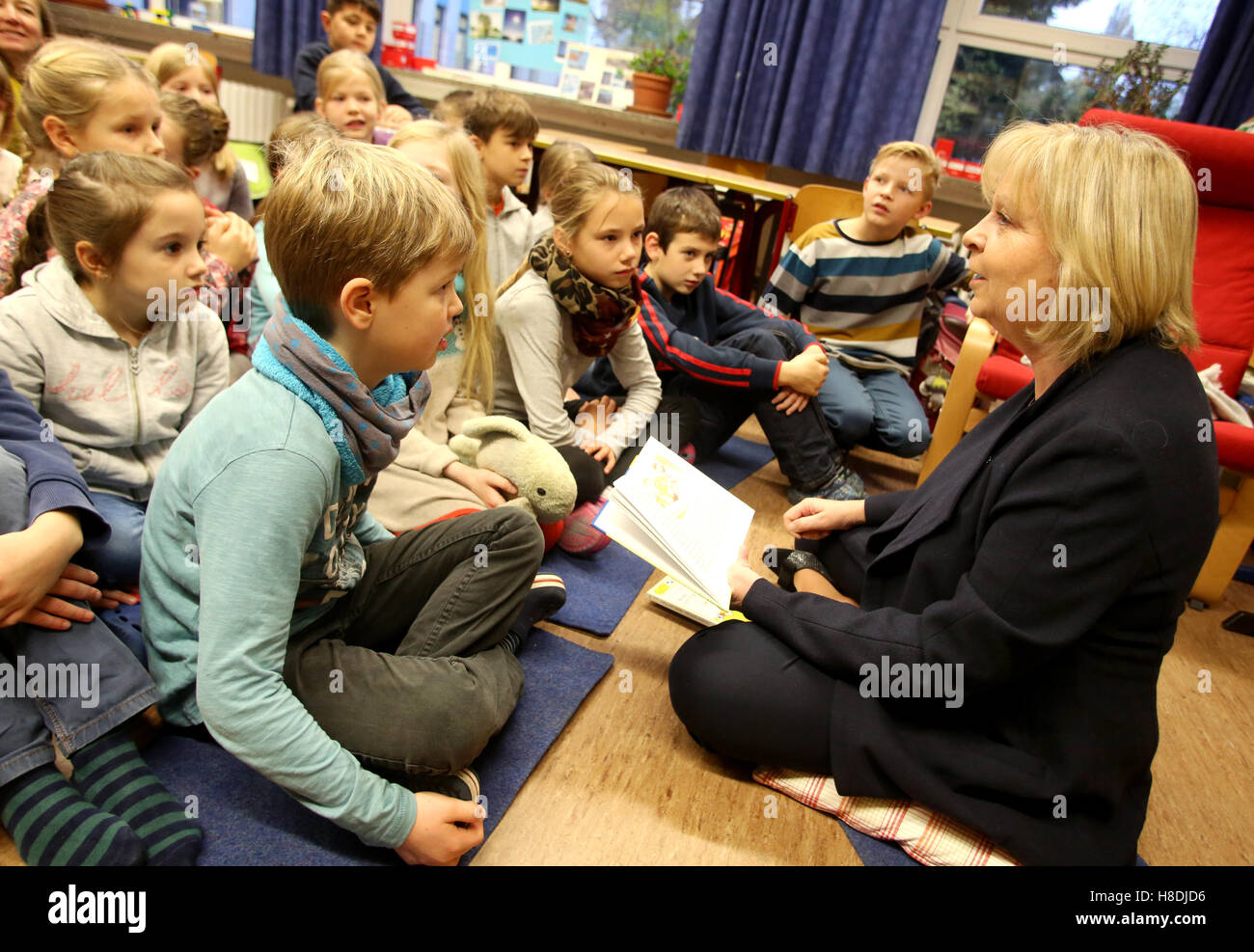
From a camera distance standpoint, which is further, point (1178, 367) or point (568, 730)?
point (568, 730)

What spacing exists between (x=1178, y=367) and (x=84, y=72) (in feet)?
7.05

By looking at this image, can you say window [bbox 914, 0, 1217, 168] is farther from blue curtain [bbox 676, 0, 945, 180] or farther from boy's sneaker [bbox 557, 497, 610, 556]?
boy's sneaker [bbox 557, 497, 610, 556]

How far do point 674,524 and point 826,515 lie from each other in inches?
19.2

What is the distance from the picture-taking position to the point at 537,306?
1.85 m

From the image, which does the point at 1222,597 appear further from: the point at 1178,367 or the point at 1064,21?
the point at 1064,21

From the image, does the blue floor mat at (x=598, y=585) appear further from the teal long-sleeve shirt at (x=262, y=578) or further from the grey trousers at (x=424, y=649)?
the teal long-sleeve shirt at (x=262, y=578)

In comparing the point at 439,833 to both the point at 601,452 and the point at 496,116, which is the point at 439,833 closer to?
the point at 601,452

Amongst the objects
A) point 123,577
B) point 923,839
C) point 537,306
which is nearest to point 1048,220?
point 923,839

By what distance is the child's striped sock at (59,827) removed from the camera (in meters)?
0.89

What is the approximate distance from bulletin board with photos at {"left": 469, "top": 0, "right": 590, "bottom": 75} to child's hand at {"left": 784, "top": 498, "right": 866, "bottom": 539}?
4.04 metres

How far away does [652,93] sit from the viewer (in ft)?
14.8

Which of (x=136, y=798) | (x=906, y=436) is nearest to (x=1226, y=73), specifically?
(x=906, y=436)
